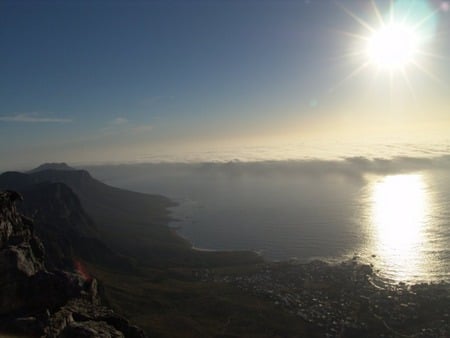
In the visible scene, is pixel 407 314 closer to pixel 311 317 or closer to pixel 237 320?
pixel 311 317

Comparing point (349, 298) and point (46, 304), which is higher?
point (46, 304)

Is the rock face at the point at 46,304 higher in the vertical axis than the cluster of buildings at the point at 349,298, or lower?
higher

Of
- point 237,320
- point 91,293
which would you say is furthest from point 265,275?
point 91,293

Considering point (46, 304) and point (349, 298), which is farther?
point (349, 298)

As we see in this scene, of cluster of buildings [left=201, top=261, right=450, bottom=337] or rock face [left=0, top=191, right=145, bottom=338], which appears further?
cluster of buildings [left=201, top=261, right=450, bottom=337]

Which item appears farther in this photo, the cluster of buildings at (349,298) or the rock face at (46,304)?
the cluster of buildings at (349,298)

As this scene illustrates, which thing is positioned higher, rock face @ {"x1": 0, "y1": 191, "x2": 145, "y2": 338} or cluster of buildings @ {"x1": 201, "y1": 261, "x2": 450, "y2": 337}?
rock face @ {"x1": 0, "y1": 191, "x2": 145, "y2": 338}

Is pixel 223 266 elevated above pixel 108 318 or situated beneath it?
situated beneath

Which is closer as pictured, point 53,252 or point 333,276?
point 53,252
